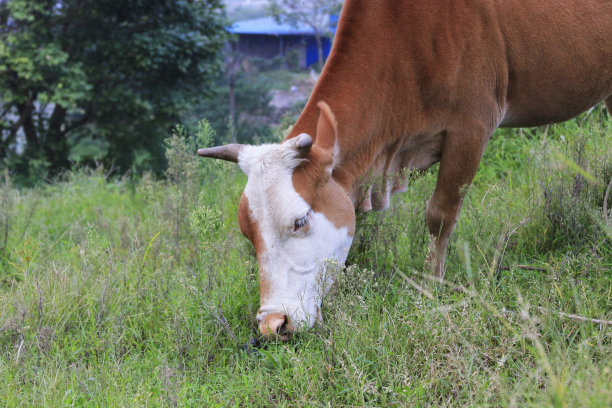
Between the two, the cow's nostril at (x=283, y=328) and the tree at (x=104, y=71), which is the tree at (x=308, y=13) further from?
the cow's nostril at (x=283, y=328)

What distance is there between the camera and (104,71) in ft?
37.7

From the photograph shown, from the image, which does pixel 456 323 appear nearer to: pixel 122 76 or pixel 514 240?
pixel 514 240

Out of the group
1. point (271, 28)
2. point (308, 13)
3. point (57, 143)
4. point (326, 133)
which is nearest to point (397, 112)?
point (326, 133)

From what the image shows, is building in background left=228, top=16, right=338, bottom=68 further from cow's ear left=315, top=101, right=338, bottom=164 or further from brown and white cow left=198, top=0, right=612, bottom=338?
cow's ear left=315, top=101, right=338, bottom=164

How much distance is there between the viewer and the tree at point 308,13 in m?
16.0

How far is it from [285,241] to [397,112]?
100 centimetres

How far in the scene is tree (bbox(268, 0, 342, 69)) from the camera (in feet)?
52.6

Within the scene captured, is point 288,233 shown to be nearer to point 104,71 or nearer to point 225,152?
point 225,152

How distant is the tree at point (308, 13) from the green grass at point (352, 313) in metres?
12.2

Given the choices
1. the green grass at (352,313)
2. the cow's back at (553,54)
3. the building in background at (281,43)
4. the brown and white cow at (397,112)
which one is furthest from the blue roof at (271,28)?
the brown and white cow at (397,112)

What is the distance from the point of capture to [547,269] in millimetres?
3184

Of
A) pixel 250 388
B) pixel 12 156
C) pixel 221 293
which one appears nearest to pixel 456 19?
pixel 221 293

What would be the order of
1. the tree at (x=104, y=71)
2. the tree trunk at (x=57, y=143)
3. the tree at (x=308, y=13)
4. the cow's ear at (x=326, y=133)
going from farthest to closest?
1. the tree at (x=308, y=13)
2. the tree trunk at (x=57, y=143)
3. the tree at (x=104, y=71)
4. the cow's ear at (x=326, y=133)

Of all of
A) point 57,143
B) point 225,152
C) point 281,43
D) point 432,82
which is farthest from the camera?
point 281,43
